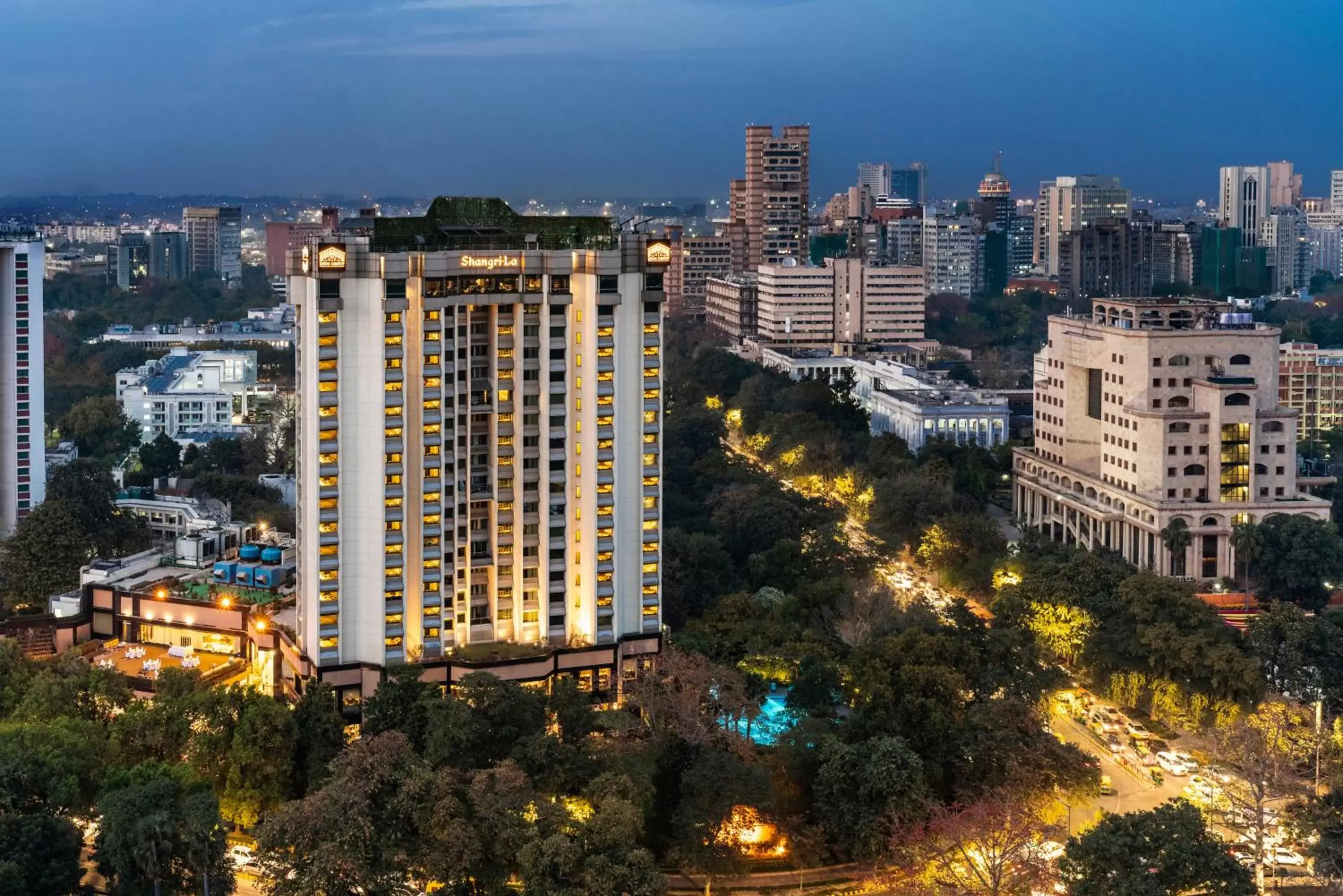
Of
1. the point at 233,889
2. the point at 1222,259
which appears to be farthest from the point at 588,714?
the point at 1222,259

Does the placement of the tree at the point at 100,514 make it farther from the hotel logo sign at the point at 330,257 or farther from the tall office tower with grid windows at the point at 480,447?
the hotel logo sign at the point at 330,257

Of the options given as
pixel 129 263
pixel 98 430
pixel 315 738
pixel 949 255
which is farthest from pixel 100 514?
pixel 949 255

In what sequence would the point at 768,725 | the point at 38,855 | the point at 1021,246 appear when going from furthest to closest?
the point at 1021,246 → the point at 768,725 → the point at 38,855

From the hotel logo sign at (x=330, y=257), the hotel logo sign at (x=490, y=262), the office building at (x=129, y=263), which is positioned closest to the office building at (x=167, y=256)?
the office building at (x=129, y=263)

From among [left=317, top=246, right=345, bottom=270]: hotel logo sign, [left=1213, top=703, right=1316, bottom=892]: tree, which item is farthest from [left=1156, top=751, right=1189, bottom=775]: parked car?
[left=317, top=246, right=345, bottom=270]: hotel logo sign

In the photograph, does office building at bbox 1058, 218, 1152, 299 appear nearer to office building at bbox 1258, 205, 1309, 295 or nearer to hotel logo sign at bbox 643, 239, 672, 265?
office building at bbox 1258, 205, 1309, 295

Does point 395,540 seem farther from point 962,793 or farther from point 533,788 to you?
point 962,793

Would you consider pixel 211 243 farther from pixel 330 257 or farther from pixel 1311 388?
pixel 330 257

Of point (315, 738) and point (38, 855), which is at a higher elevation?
point (315, 738)
